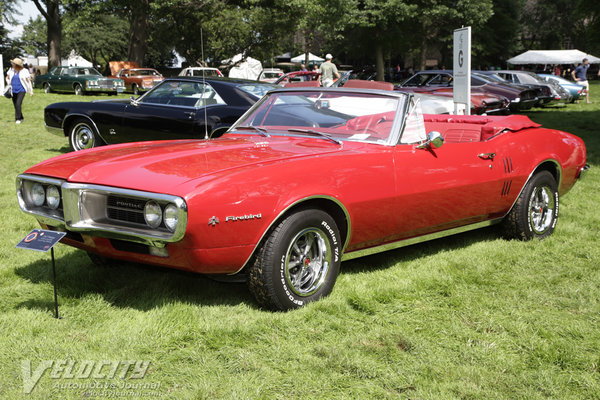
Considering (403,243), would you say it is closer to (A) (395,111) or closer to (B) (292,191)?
(A) (395,111)

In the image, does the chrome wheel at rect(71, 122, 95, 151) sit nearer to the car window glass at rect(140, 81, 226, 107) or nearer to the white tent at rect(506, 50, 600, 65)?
the car window glass at rect(140, 81, 226, 107)

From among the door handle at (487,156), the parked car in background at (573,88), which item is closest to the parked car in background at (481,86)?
the parked car in background at (573,88)

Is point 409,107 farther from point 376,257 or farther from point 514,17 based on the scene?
point 514,17

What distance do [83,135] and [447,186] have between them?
711cm

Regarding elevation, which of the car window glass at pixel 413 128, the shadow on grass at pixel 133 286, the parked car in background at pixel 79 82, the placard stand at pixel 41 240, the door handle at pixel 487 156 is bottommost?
the shadow on grass at pixel 133 286

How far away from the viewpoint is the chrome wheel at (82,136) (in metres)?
9.91

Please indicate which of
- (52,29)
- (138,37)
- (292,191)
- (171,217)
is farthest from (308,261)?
(52,29)

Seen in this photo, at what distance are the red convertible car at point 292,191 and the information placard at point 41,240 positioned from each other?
5.0 inches

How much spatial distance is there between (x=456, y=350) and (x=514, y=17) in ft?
186

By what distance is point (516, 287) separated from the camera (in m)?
4.34

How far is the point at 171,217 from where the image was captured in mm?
3355

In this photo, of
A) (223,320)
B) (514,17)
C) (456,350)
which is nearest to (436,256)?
(456,350)

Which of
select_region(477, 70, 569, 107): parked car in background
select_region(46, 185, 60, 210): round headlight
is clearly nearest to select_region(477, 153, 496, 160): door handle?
select_region(46, 185, 60, 210): round headlight

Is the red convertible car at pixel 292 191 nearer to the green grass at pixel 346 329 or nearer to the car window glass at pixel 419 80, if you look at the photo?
the green grass at pixel 346 329
